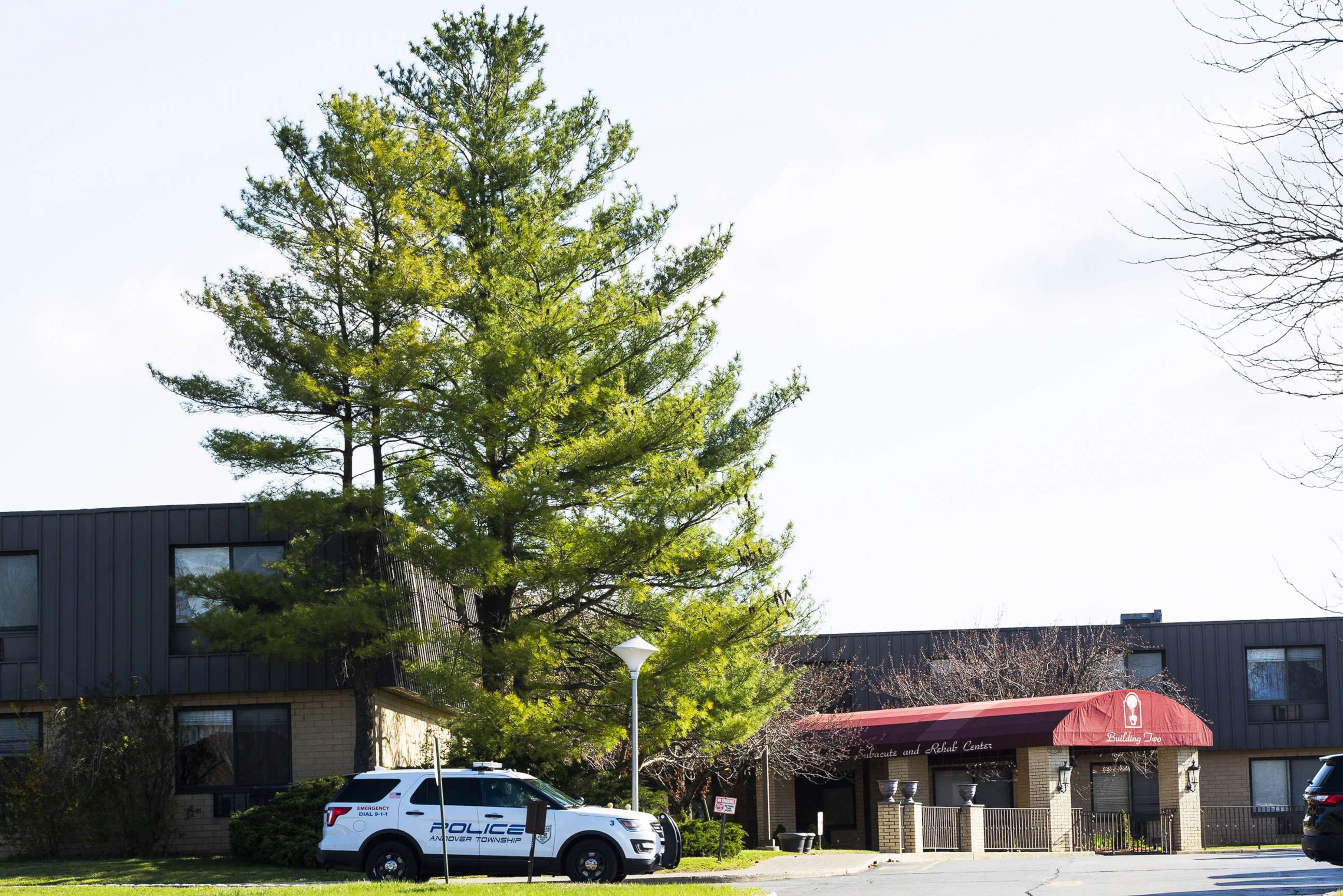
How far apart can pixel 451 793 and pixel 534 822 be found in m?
2.23

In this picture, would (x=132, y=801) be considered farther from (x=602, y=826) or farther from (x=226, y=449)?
(x=602, y=826)

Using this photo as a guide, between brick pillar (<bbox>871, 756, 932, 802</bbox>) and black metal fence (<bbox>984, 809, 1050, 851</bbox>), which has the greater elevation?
brick pillar (<bbox>871, 756, 932, 802</bbox>)

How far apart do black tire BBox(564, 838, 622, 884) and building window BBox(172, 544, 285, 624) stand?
978cm

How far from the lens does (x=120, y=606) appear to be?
88.5 ft

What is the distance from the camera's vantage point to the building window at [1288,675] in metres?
42.2

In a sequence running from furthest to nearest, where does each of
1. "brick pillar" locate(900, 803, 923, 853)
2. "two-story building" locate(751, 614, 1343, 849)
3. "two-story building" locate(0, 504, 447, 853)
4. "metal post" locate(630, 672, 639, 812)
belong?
"two-story building" locate(751, 614, 1343, 849) → "brick pillar" locate(900, 803, 923, 853) → "two-story building" locate(0, 504, 447, 853) → "metal post" locate(630, 672, 639, 812)

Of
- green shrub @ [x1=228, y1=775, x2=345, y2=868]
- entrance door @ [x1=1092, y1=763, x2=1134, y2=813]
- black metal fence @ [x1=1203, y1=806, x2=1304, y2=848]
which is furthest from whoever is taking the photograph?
entrance door @ [x1=1092, y1=763, x2=1134, y2=813]

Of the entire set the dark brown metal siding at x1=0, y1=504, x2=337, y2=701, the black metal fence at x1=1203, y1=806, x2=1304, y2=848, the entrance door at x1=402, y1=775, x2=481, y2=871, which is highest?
the dark brown metal siding at x1=0, y1=504, x2=337, y2=701

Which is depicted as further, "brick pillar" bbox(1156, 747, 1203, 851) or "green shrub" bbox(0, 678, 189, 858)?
"brick pillar" bbox(1156, 747, 1203, 851)

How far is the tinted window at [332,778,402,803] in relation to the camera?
20312 mm

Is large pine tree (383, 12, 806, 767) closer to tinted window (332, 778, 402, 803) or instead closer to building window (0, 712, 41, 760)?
tinted window (332, 778, 402, 803)

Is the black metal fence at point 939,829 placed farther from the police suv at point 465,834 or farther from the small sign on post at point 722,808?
the police suv at point 465,834

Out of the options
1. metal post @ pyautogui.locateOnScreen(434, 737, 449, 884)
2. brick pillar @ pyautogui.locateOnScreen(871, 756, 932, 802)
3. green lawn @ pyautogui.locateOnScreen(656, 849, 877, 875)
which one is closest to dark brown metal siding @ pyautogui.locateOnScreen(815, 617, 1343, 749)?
brick pillar @ pyautogui.locateOnScreen(871, 756, 932, 802)

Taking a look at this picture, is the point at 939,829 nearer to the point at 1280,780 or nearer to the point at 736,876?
the point at 736,876
